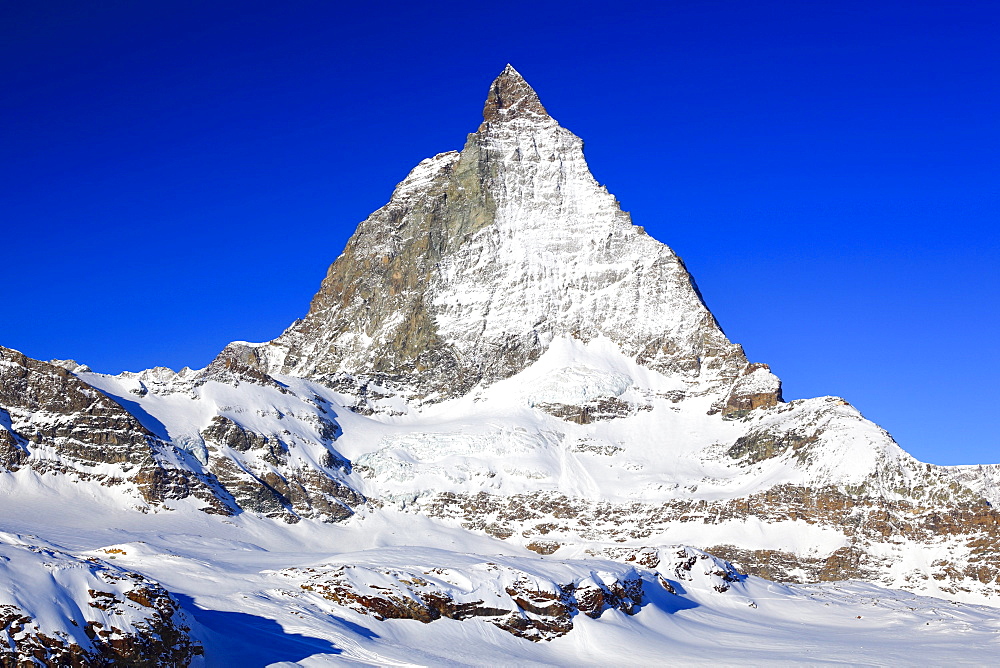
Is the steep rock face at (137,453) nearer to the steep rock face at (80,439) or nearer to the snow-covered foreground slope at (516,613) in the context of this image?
the steep rock face at (80,439)

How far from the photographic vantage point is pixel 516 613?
7606cm

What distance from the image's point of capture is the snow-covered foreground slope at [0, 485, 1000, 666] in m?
63.1

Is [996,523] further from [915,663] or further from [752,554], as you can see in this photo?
[915,663]

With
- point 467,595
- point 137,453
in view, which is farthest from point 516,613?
point 137,453

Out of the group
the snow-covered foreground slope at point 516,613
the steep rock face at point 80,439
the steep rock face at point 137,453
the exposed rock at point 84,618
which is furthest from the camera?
the steep rock face at point 137,453

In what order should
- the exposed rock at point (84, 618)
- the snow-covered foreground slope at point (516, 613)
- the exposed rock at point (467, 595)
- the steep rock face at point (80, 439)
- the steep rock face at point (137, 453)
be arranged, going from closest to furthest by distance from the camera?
the exposed rock at point (84, 618) → the snow-covered foreground slope at point (516, 613) → the exposed rock at point (467, 595) → the steep rock face at point (80, 439) → the steep rock face at point (137, 453)

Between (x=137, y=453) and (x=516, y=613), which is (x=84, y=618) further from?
(x=137, y=453)

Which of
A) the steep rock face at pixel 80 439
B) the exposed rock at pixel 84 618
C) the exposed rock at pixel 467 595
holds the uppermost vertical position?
the steep rock face at pixel 80 439

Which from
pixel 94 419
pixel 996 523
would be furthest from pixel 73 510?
pixel 996 523

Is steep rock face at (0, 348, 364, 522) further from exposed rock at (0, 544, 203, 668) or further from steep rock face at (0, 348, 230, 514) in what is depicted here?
exposed rock at (0, 544, 203, 668)

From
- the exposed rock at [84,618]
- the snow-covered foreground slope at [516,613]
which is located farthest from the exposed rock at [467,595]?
the exposed rock at [84,618]

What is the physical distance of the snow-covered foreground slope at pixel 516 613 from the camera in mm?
63094

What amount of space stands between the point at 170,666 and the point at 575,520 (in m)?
146

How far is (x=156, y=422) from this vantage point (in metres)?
194
